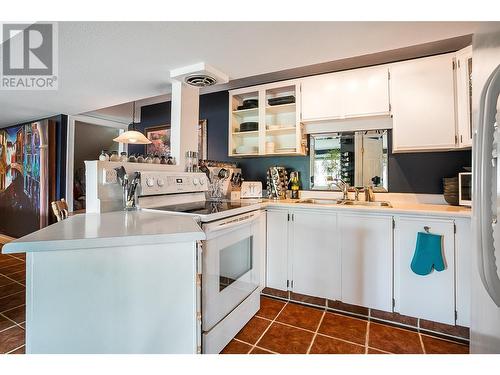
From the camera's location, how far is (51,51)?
5.66 feet

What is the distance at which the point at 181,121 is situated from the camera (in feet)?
7.36

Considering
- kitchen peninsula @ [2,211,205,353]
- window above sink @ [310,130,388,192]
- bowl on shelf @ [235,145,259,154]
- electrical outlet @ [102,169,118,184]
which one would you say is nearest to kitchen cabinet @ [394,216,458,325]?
window above sink @ [310,130,388,192]

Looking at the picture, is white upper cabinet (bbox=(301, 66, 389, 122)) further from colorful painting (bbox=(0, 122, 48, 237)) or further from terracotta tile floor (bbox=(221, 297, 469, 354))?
colorful painting (bbox=(0, 122, 48, 237))

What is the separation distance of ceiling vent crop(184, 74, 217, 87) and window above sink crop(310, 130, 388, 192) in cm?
127

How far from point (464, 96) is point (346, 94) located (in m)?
0.87

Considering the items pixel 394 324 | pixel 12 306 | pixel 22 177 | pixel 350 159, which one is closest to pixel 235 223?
pixel 394 324

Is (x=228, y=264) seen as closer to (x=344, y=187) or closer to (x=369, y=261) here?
(x=369, y=261)

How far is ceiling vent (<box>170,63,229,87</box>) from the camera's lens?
1.97 m

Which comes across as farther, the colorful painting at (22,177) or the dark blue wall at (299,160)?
the colorful painting at (22,177)

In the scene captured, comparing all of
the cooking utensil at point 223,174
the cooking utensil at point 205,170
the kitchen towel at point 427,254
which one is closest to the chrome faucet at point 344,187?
the kitchen towel at point 427,254

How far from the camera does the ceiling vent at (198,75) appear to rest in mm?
1973

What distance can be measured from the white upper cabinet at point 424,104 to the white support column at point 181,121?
1.82 m

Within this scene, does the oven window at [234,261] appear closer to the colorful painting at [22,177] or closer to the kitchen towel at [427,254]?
the kitchen towel at [427,254]
